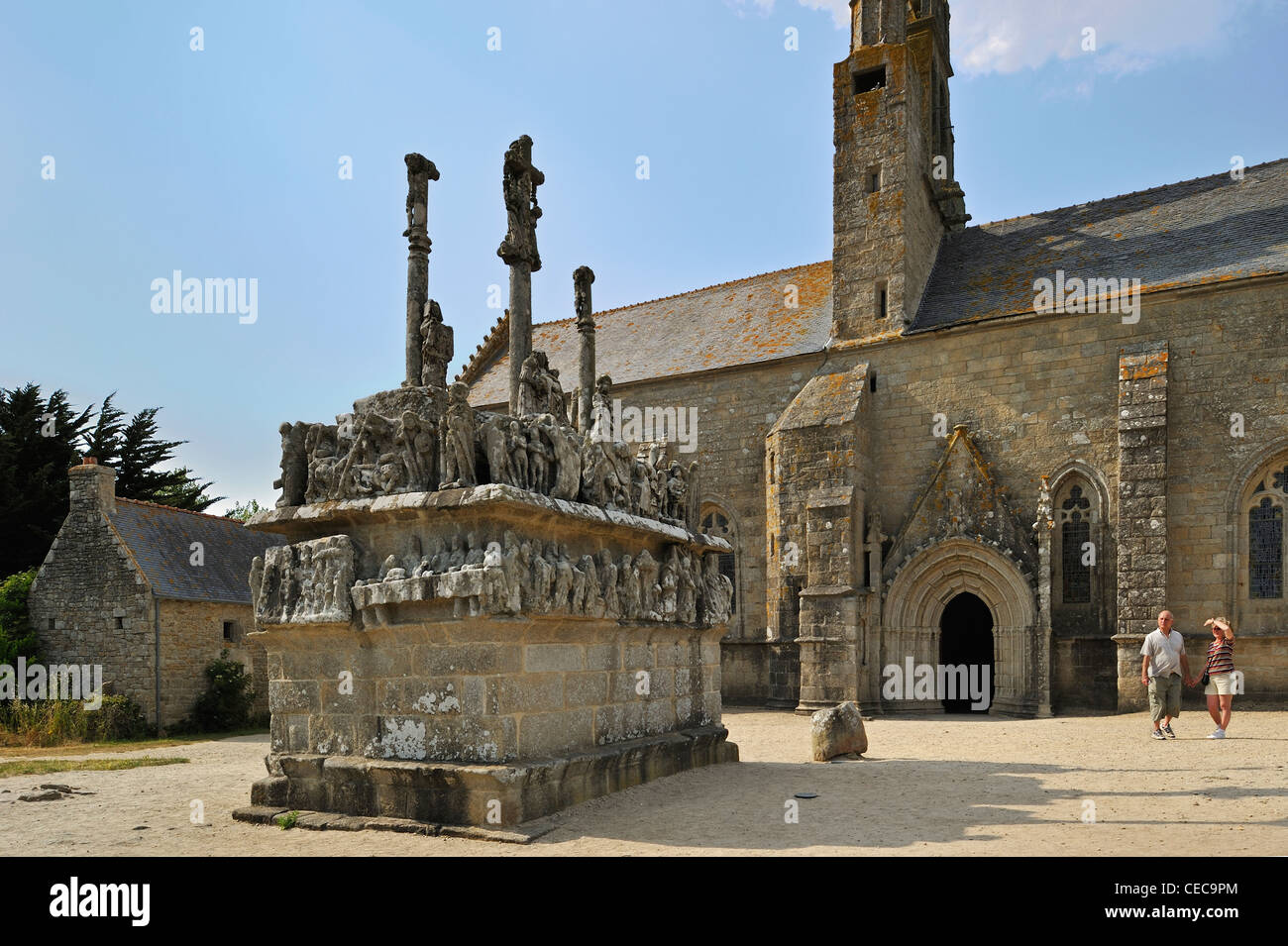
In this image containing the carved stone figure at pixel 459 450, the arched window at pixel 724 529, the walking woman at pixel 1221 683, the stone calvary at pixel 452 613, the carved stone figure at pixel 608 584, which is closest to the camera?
the stone calvary at pixel 452 613

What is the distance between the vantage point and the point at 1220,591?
611 inches

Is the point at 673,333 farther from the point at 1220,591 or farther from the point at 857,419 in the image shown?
the point at 1220,591

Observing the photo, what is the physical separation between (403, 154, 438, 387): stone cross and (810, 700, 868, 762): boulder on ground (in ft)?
17.3

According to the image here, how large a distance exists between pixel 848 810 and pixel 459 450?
368cm

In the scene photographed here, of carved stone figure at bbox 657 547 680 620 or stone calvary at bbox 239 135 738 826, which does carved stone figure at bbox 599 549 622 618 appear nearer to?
stone calvary at bbox 239 135 738 826

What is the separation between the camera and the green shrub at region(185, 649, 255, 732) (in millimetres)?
17953

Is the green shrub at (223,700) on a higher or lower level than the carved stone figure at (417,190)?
lower

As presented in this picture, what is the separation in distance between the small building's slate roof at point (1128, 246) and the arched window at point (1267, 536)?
11.0 ft

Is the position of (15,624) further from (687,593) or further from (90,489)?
(687,593)

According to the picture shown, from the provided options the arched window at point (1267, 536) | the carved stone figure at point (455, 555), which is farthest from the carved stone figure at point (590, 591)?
the arched window at point (1267, 536)

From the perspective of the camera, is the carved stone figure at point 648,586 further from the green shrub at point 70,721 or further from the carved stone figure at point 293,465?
the green shrub at point 70,721

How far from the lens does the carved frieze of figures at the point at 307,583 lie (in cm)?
702
